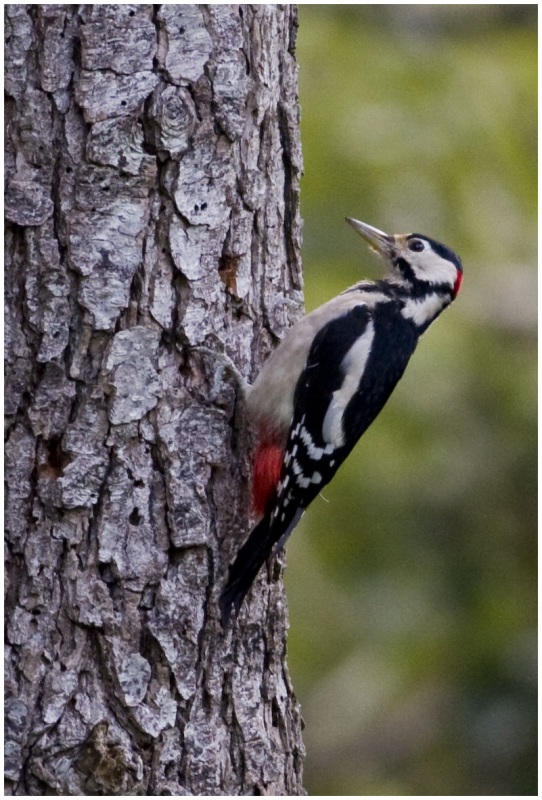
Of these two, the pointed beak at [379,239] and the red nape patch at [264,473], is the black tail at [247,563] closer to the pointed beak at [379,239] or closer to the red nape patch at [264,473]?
the red nape patch at [264,473]

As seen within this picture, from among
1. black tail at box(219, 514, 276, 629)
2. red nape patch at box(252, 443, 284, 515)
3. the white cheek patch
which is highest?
the white cheek patch

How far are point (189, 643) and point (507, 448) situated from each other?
→ 3677mm

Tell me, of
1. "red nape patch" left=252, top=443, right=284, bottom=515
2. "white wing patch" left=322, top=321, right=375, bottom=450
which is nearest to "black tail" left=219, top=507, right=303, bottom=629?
"red nape patch" left=252, top=443, right=284, bottom=515

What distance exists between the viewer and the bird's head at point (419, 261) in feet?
15.0

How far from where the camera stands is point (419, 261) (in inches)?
182

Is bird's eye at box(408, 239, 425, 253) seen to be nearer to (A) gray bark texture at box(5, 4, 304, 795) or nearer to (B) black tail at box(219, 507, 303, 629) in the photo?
(A) gray bark texture at box(5, 4, 304, 795)

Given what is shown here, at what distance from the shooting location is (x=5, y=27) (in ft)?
11.2

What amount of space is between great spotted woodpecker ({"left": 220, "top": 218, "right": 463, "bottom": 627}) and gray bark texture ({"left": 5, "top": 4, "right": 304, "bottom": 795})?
0.24 metres

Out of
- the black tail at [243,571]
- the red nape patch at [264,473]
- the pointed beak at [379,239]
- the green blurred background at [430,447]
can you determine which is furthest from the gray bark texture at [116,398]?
the green blurred background at [430,447]

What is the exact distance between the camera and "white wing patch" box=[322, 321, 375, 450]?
4.07 m

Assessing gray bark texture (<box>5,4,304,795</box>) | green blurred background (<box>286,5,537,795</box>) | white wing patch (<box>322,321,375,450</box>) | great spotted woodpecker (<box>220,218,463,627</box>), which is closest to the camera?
gray bark texture (<box>5,4,304,795</box>)

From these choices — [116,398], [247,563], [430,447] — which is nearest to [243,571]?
[247,563]

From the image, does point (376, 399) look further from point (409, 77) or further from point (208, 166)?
point (409, 77)

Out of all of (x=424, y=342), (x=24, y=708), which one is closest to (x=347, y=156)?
(x=424, y=342)
